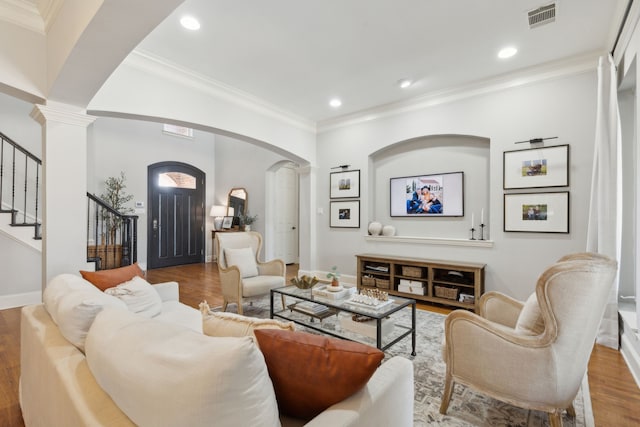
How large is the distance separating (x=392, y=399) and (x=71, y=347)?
1305mm

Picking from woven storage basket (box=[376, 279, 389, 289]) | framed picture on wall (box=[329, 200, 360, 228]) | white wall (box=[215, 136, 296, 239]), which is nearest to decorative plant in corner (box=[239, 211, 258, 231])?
white wall (box=[215, 136, 296, 239])

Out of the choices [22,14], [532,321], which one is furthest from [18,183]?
[532,321]

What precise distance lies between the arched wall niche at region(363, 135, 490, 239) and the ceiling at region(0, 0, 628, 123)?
0.81 metres

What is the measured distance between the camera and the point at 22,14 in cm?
233

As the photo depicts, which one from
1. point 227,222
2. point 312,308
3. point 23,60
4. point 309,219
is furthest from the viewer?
point 227,222

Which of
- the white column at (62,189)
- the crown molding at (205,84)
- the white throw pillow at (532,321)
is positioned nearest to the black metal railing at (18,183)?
the white column at (62,189)

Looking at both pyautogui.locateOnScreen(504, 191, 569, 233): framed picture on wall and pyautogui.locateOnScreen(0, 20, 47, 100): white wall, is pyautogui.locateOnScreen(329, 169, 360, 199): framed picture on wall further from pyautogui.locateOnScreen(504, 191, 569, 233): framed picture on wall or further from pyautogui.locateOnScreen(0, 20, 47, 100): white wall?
pyautogui.locateOnScreen(0, 20, 47, 100): white wall

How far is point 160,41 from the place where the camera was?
9.81ft

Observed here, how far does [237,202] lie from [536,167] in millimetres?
6170

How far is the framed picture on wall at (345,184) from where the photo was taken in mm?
5137

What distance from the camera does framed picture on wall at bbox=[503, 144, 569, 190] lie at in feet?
11.2

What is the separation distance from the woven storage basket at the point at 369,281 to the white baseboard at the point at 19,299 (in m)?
4.56

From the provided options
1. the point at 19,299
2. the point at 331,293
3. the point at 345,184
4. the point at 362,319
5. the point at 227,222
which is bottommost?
the point at 19,299

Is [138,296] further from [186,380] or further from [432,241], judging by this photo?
[432,241]
